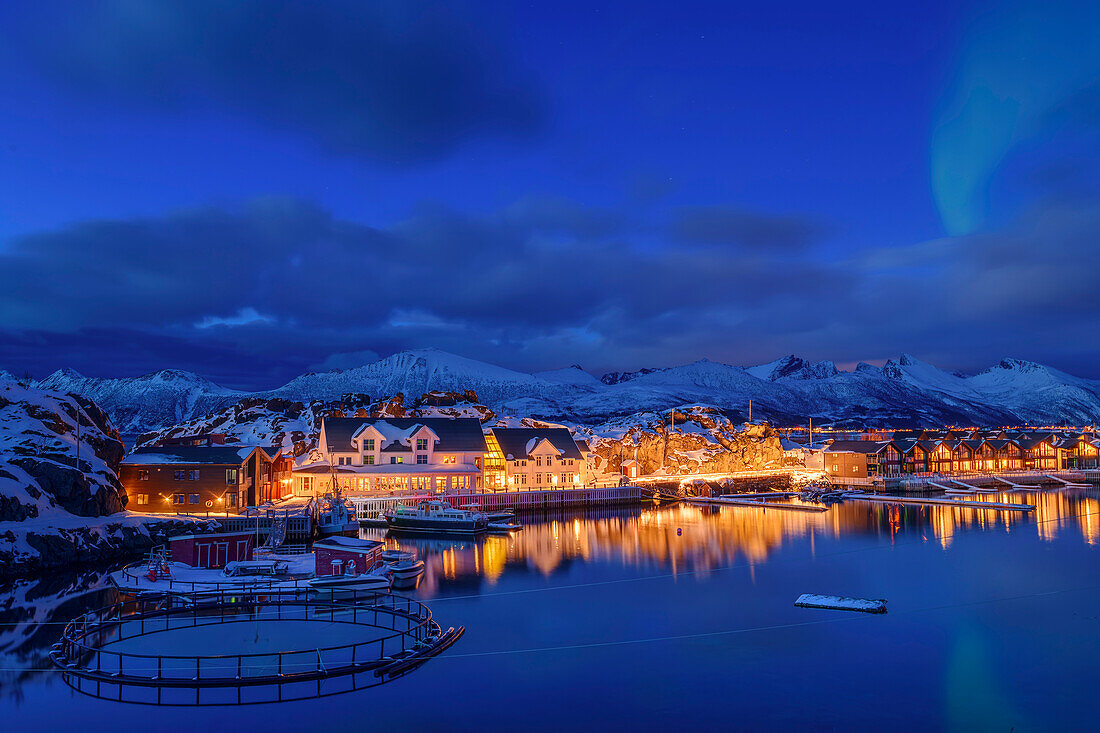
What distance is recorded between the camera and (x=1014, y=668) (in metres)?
25.8

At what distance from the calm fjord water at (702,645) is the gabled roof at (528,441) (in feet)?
89.4

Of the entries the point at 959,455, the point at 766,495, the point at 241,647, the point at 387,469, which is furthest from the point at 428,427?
the point at 959,455

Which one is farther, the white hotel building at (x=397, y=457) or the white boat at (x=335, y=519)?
the white hotel building at (x=397, y=457)

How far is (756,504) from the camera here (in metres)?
79.6

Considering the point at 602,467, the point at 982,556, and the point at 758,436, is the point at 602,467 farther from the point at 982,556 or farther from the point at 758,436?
the point at 982,556

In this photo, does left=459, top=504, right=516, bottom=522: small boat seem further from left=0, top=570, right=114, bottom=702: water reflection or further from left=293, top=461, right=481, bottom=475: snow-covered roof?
left=0, top=570, right=114, bottom=702: water reflection

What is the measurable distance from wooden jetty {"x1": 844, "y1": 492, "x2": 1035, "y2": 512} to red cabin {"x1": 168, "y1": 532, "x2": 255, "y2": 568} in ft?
228

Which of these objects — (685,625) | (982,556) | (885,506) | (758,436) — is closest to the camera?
(685,625)

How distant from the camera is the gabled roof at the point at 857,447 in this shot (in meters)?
108

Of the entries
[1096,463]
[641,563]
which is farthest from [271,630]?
[1096,463]

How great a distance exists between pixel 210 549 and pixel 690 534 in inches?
1320

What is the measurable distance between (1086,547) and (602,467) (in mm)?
55885

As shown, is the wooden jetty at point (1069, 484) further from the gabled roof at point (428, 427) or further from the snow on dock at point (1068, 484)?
the gabled roof at point (428, 427)

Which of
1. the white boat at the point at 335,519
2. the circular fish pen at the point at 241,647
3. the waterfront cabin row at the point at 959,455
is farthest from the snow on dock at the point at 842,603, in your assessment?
the waterfront cabin row at the point at 959,455
